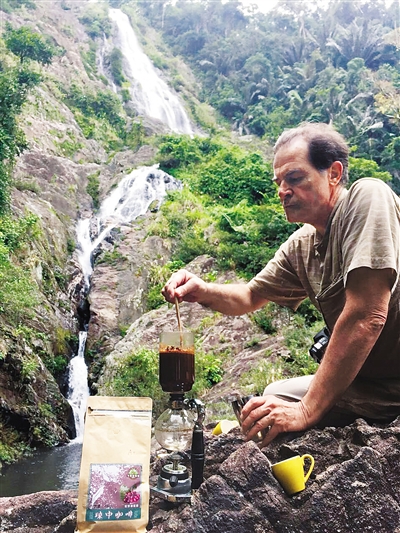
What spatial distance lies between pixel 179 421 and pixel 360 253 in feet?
2.90

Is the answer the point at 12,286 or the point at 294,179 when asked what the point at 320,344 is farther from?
the point at 12,286

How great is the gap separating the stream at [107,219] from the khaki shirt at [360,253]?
5109 millimetres

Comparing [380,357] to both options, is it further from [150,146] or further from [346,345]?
[150,146]

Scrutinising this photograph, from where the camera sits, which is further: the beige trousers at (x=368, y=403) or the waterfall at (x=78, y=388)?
the waterfall at (x=78, y=388)

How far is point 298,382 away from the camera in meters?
2.05

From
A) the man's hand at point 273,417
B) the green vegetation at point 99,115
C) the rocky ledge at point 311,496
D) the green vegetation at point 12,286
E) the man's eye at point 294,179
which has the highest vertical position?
the man's eye at point 294,179

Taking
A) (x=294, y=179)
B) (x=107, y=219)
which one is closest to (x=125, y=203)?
(x=107, y=219)

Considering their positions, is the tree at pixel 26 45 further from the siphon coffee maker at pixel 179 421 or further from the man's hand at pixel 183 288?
the siphon coffee maker at pixel 179 421

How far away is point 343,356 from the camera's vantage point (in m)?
1.59

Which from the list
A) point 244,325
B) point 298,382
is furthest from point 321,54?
point 298,382

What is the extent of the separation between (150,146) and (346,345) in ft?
70.0

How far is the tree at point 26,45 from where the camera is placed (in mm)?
21672

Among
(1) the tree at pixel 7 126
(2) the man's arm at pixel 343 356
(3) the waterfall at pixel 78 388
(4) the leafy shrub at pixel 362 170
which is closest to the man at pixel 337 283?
(2) the man's arm at pixel 343 356

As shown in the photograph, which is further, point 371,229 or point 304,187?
point 304,187
